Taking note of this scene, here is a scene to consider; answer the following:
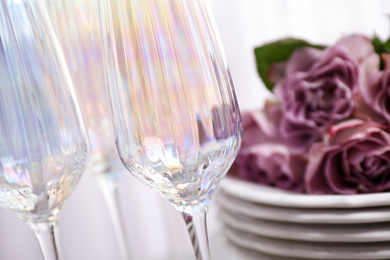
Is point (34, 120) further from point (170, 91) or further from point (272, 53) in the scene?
point (272, 53)

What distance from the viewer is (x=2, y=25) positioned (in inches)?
12.2

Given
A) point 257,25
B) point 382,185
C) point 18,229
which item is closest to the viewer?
point 382,185

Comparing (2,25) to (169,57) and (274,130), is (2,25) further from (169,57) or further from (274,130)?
(274,130)

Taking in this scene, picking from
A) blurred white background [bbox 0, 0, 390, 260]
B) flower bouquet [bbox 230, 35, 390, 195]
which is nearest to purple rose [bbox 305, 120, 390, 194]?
flower bouquet [bbox 230, 35, 390, 195]

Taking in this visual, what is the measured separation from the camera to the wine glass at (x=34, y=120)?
301 mm

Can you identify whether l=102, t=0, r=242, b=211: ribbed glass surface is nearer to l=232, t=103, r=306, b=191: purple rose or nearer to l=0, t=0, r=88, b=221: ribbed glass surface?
l=0, t=0, r=88, b=221: ribbed glass surface

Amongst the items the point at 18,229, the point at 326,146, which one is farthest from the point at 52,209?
the point at 18,229

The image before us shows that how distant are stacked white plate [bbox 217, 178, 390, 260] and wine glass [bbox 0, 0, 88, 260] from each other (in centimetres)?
14

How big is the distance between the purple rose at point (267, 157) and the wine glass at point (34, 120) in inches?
7.0

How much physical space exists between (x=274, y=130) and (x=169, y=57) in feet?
0.74

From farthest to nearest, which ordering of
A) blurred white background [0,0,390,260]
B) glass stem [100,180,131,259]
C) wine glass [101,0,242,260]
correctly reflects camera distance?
blurred white background [0,0,390,260]
glass stem [100,180,131,259]
wine glass [101,0,242,260]

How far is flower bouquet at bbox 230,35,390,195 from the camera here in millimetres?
390

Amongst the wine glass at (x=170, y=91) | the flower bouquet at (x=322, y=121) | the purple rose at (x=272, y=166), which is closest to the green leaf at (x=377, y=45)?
the flower bouquet at (x=322, y=121)

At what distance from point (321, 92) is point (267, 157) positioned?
0.07 m
